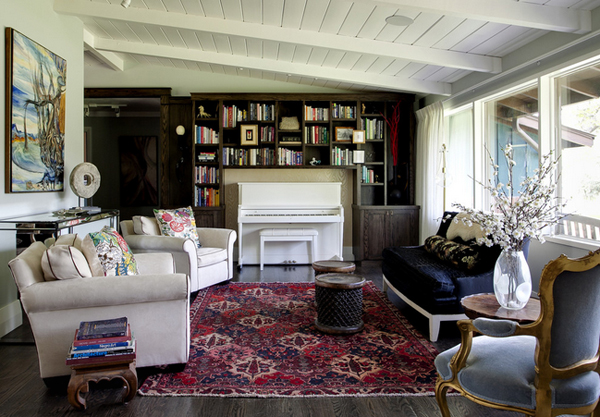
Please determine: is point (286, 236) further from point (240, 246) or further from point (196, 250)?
point (196, 250)

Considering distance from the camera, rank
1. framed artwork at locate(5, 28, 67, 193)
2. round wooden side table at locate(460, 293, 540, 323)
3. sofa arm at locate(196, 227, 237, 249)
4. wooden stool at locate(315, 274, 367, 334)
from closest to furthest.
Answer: round wooden side table at locate(460, 293, 540, 323) < wooden stool at locate(315, 274, 367, 334) < framed artwork at locate(5, 28, 67, 193) < sofa arm at locate(196, 227, 237, 249)

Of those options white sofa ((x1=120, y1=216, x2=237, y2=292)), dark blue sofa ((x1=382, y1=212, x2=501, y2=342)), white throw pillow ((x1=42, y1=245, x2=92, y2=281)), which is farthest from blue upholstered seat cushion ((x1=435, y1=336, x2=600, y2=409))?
white sofa ((x1=120, y1=216, x2=237, y2=292))

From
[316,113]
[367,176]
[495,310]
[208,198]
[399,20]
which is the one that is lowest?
[495,310]

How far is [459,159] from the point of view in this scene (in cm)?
530

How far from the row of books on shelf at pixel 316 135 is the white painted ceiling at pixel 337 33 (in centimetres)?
95

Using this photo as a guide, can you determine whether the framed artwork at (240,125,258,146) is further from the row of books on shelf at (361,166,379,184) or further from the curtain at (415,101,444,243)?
the curtain at (415,101,444,243)

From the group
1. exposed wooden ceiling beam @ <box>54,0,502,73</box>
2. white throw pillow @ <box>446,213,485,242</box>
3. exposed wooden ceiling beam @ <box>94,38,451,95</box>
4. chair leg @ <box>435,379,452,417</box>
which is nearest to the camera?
chair leg @ <box>435,379,452,417</box>

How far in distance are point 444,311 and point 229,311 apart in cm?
178

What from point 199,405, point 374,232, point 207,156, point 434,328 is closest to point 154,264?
point 199,405

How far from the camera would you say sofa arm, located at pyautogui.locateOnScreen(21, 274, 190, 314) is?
224 centimetres

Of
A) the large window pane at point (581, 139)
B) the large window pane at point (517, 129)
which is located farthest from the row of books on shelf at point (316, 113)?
the large window pane at point (581, 139)

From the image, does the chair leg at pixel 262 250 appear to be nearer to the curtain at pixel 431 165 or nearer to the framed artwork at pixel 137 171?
the curtain at pixel 431 165

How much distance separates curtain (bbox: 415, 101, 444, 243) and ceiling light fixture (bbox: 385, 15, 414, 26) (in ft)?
6.51

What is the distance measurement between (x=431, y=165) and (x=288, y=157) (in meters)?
1.92
